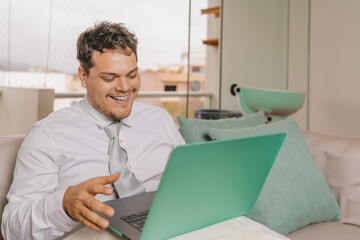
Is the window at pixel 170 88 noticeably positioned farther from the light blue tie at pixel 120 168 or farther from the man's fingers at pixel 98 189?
the man's fingers at pixel 98 189

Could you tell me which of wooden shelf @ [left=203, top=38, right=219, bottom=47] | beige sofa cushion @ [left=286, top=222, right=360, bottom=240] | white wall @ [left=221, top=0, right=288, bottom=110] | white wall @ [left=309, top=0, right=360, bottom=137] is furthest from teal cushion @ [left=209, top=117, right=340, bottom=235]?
white wall @ [left=309, top=0, right=360, bottom=137]

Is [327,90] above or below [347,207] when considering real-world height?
above

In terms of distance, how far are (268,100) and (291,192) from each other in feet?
5.32

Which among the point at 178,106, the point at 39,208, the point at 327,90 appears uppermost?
the point at 327,90

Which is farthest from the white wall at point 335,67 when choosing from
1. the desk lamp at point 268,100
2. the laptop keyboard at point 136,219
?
the laptop keyboard at point 136,219

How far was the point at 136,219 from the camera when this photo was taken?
0.85 metres

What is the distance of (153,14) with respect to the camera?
7.55ft

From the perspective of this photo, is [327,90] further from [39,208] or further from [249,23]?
[39,208]

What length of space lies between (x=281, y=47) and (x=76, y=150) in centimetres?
344

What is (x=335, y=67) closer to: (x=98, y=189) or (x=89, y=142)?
(x=89, y=142)

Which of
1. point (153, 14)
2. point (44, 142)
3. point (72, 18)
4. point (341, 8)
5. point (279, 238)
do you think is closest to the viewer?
point (279, 238)

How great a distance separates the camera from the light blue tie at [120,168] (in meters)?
1.11

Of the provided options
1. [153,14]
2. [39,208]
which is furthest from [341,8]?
[39,208]

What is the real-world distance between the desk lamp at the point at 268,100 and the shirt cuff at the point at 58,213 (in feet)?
7.14
